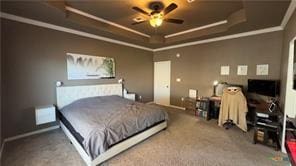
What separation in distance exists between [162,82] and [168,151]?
379cm

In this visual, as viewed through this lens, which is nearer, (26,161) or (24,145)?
(26,161)

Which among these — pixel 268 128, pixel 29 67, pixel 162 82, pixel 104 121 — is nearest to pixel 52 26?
pixel 29 67

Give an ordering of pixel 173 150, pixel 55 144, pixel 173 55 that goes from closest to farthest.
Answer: pixel 173 150, pixel 55 144, pixel 173 55

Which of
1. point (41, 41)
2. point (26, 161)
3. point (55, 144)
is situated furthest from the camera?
point (41, 41)

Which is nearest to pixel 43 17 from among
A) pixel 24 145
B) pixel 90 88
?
pixel 90 88

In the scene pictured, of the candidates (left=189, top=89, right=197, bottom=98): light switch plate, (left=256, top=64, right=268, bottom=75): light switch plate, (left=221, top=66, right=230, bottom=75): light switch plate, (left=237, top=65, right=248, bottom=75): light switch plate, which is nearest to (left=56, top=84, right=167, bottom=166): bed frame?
(left=189, top=89, right=197, bottom=98): light switch plate

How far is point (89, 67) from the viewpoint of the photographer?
4004 millimetres

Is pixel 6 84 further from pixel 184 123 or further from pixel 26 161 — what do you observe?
pixel 184 123

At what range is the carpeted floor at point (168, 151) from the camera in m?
2.16

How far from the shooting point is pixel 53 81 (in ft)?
11.0

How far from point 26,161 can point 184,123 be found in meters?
3.43

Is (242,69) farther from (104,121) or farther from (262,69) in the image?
(104,121)

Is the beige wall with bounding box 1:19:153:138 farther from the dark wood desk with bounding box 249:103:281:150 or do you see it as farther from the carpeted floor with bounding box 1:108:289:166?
the dark wood desk with bounding box 249:103:281:150

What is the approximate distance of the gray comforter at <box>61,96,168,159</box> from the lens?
2000 mm
